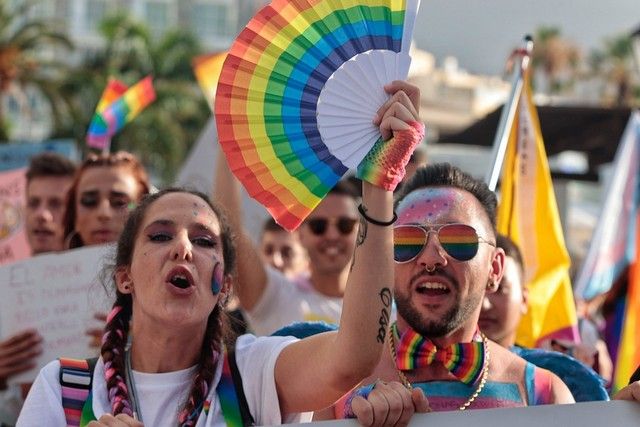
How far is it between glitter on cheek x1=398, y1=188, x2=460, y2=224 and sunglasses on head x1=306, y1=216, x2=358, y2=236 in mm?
1770

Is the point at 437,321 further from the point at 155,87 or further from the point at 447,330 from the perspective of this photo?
the point at 155,87

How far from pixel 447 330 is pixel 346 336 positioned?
48cm

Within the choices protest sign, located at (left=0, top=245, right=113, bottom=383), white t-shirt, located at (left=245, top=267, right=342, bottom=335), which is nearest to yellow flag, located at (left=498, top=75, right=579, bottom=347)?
white t-shirt, located at (left=245, top=267, right=342, bottom=335)

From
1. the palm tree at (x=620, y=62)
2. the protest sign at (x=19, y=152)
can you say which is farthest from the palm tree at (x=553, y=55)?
the protest sign at (x=19, y=152)

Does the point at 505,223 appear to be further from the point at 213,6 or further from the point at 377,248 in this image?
the point at 213,6

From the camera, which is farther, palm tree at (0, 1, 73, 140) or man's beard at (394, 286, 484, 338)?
palm tree at (0, 1, 73, 140)

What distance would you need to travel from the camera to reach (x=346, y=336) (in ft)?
8.48

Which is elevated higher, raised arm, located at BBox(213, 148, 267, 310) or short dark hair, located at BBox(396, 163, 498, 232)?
short dark hair, located at BBox(396, 163, 498, 232)

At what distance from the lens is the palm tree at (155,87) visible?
34656 millimetres

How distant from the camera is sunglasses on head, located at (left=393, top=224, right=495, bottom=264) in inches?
118

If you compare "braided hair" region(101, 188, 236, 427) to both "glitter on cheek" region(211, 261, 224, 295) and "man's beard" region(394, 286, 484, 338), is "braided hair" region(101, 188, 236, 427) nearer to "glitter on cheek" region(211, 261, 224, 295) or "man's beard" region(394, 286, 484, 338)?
"glitter on cheek" region(211, 261, 224, 295)

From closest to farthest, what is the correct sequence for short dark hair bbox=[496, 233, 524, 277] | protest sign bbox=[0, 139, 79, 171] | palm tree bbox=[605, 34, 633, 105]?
short dark hair bbox=[496, 233, 524, 277] → protest sign bbox=[0, 139, 79, 171] → palm tree bbox=[605, 34, 633, 105]

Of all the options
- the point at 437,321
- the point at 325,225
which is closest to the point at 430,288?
the point at 437,321

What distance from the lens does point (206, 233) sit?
9.86 feet
